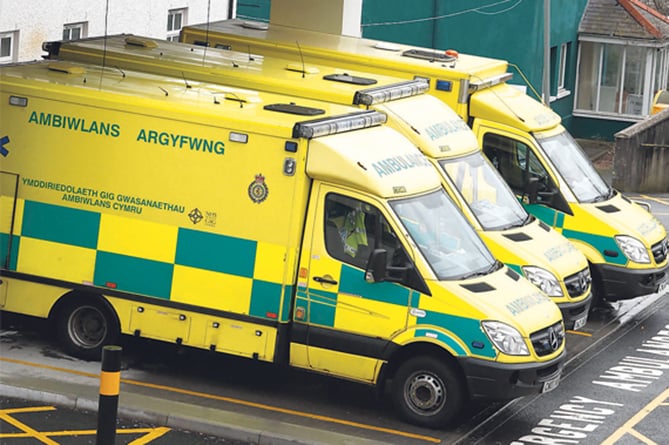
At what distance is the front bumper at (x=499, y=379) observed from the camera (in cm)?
1211

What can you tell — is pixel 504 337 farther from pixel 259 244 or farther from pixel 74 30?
pixel 74 30

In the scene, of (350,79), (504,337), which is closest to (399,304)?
(504,337)

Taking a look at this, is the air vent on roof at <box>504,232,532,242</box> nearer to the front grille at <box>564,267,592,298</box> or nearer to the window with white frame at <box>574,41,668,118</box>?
the front grille at <box>564,267,592,298</box>

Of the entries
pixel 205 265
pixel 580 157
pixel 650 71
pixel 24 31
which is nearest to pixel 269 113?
pixel 205 265

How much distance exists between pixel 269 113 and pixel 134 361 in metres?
2.82

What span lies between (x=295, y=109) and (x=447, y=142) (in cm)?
243

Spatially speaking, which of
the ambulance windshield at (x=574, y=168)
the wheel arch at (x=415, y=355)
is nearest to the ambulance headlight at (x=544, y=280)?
the ambulance windshield at (x=574, y=168)

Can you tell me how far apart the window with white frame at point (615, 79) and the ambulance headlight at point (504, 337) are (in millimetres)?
29740

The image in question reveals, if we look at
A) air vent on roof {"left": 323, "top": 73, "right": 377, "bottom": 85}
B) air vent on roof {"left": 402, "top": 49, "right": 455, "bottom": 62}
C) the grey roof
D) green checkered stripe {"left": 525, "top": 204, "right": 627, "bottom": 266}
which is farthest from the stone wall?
air vent on roof {"left": 323, "top": 73, "right": 377, "bottom": 85}

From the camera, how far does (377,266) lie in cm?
1205

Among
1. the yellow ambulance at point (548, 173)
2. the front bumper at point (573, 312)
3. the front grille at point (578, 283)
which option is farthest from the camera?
the yellow ambulance at point (548, 173)

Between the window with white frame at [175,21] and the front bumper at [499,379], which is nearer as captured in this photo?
the front bumper at [499,379]

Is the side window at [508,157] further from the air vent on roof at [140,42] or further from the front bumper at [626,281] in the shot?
the air vent on roof at [140,42]

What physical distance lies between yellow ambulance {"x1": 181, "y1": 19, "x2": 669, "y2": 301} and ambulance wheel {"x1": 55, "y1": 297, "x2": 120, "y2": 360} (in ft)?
17.7
